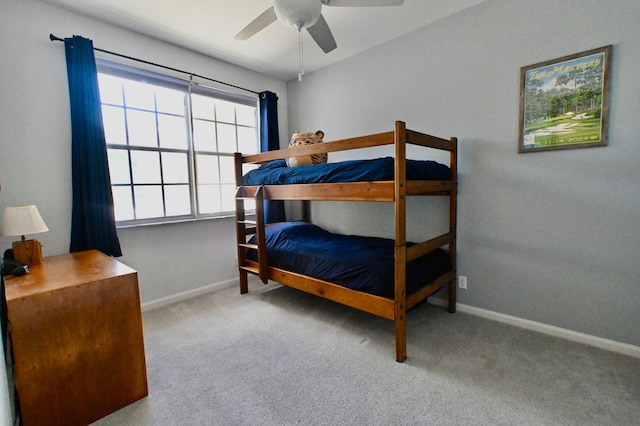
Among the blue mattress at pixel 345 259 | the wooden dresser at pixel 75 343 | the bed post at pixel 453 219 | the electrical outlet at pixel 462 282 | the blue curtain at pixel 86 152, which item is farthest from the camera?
the electrical outlet at pixel 462 282

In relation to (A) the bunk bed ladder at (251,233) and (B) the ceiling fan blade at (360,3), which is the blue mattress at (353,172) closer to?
(A) the bunk bed ladder at (251,233)

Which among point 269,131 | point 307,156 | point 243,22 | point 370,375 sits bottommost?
point 370,375

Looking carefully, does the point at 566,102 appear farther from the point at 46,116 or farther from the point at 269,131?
the point at 46,116

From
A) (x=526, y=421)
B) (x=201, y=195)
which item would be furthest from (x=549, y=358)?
(x=201, y=195)

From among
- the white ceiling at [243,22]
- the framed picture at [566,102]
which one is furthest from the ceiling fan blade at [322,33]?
the framed picture at [566,102]

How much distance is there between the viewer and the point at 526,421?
55.4 inches

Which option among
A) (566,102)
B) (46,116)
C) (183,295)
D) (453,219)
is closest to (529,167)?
(566,102)

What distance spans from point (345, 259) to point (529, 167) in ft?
5.29

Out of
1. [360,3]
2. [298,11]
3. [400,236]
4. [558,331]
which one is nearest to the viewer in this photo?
[298,11]

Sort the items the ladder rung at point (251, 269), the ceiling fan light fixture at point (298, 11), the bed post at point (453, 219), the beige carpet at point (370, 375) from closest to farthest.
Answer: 1. the beige carpet at point (370, 375)
2. the ceiling fan light fixture at point (298, 11)
3. the bed post at point (453, 219)
4. the ladder rung at point (251, 269)

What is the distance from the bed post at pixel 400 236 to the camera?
1.79m

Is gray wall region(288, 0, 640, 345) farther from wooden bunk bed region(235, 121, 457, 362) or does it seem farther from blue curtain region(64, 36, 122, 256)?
blue curtain region(64, 36, 122, 256)

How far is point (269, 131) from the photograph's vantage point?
3.70m

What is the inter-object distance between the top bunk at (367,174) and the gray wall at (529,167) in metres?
0.38
